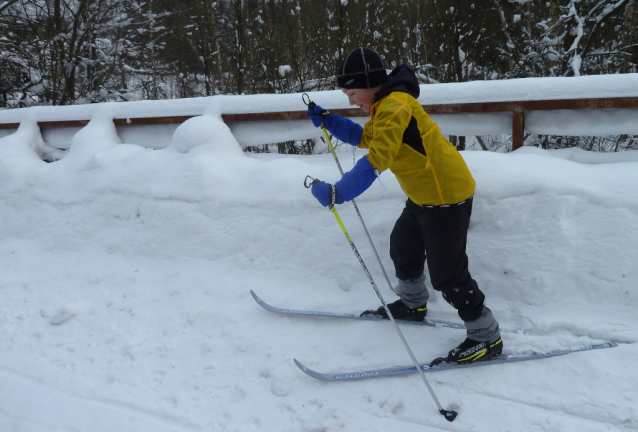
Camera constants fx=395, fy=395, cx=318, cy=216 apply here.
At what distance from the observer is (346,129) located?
9.05 ft

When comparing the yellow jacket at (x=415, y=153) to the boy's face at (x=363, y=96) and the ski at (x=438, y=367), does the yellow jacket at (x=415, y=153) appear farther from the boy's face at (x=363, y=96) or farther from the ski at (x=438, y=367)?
the ski at (x=438, y=367)

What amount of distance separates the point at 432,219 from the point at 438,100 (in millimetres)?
1810

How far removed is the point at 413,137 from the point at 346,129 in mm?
743

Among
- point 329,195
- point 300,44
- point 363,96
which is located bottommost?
point 329,195

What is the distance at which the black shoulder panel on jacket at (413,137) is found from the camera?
2086 millimetres

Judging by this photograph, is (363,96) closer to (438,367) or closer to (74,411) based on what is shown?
(438,367)

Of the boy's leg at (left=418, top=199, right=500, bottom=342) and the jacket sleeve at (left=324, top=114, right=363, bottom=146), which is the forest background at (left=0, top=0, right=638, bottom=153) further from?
the boy's leg at (left=418, top=199, right=500, bottom=342)

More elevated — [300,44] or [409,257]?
[300,44]

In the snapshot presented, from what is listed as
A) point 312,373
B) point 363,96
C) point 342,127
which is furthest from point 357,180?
point 312,373

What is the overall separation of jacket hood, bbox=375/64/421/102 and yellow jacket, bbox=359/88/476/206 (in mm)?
34

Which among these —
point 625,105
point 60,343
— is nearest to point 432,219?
point 625,105

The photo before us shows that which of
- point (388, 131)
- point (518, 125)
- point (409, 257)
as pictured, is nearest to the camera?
point (388, 131)

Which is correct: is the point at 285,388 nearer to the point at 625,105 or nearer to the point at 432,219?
the point at 432,219

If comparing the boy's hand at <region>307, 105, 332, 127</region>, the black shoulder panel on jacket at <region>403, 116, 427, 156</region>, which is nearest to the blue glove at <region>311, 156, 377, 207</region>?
the black shoulder panel on jacket at <region>403, 116, 427, 156</region>
